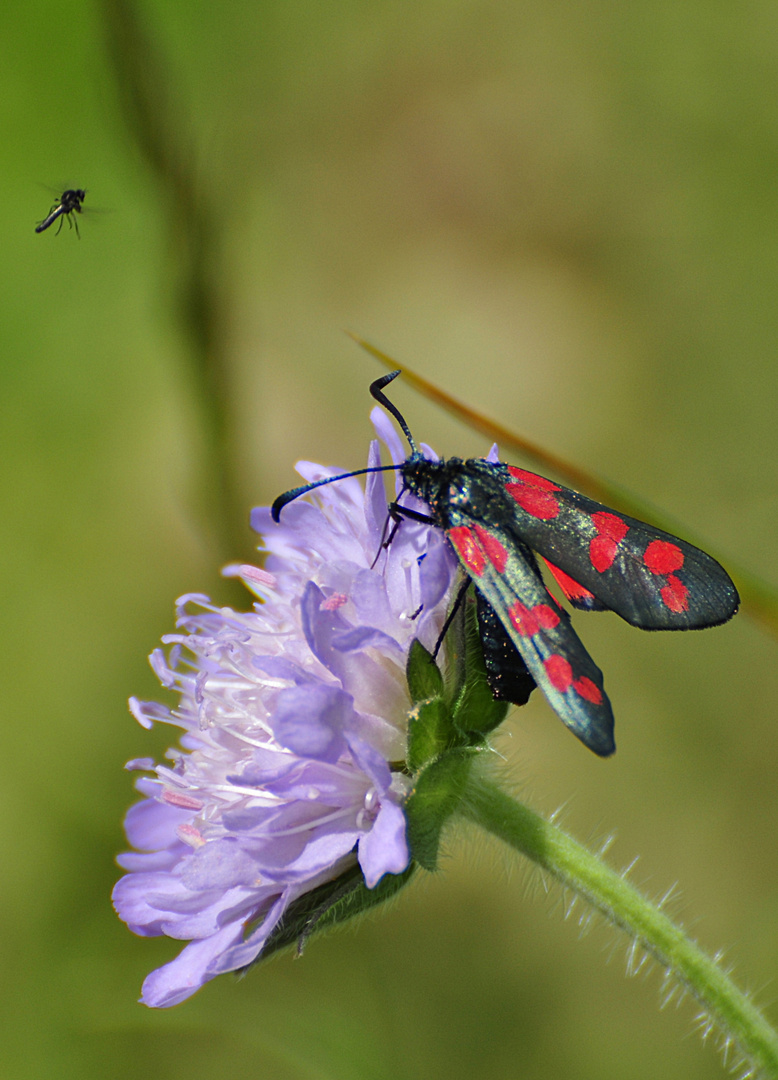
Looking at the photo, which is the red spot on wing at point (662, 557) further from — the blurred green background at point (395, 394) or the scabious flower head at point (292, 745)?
the blurred green background at point (395, 394)

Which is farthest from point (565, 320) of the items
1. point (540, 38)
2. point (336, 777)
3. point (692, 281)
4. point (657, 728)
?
point (336, 777)

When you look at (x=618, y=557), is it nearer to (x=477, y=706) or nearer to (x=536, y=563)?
(x=536, y=563)

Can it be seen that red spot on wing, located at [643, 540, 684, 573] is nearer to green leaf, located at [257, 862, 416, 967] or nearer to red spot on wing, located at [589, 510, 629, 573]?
red spot on wing, located at [589, 510, 629, 573]

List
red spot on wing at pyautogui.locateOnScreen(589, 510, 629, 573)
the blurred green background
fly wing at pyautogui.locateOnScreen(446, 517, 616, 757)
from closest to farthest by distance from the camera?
fly wing at pyautogui.locateOnScreen(446, 517, 616, 757) < red spot on wing at pyautogui.locateOnScreen(589, 510, 629, 573) < the blurred green background

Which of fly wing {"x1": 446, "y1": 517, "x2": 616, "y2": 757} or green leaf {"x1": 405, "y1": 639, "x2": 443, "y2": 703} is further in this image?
green leaf {"x1": 405, "y1": 639, "x2": 443, "y2": 703}

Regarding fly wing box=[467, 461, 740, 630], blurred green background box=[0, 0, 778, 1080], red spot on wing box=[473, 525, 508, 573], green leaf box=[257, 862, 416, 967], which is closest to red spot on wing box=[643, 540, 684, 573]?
fly wing box=[467, 461, 740, 630]

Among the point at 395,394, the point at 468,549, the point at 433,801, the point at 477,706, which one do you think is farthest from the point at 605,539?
the point at 395,394
